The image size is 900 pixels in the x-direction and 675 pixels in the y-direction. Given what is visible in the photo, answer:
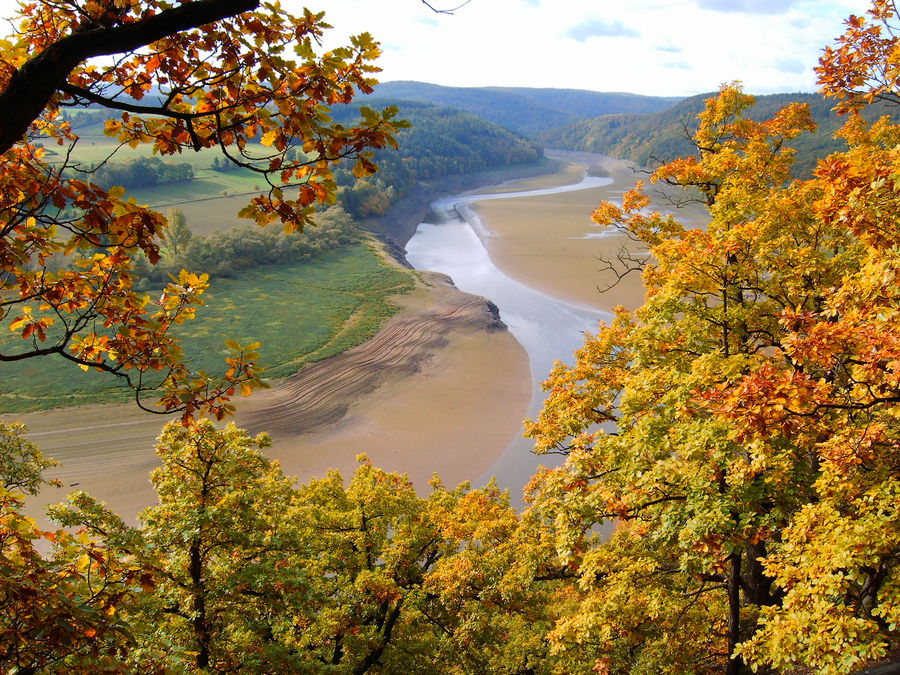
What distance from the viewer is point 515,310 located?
41188 mm

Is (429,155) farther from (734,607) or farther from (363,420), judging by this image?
(734,607)

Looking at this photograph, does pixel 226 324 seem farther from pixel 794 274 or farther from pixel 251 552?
pixel 794 274

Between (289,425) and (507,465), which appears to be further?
(289,425)

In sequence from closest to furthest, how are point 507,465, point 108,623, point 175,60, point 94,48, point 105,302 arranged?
point 94,48, point 108,623, point 175,60, point 105,302, point 507,465

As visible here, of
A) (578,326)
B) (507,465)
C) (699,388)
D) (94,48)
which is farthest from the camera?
(578,326)

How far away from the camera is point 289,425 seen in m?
25.8

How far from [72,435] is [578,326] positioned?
29.1 metres

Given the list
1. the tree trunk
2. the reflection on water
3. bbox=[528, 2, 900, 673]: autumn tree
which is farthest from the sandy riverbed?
the tree trunk

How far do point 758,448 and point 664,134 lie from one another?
153604 mm

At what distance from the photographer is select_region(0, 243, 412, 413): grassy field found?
27.8 m

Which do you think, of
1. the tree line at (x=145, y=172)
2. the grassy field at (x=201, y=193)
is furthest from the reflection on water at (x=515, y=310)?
the tree line at (x=145, y=172)

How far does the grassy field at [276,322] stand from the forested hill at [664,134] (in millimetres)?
49133

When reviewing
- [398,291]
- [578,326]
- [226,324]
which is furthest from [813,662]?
[398,291]

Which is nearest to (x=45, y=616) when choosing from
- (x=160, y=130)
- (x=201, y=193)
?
(x=160, y=130)
